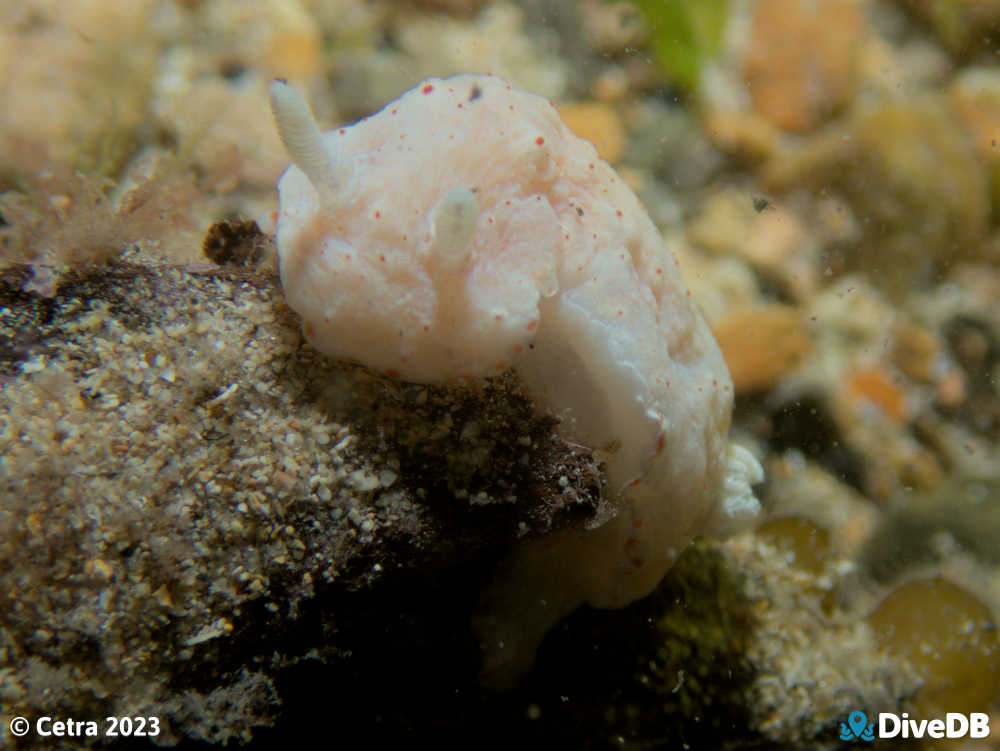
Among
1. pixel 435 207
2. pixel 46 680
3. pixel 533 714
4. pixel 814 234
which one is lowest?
pixel 533 714

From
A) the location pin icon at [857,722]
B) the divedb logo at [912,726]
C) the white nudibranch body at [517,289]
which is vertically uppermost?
the white nudibranch body at [517,289]

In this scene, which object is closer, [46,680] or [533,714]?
[46,680]

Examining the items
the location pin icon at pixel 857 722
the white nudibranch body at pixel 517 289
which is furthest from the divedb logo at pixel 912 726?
the white nudibranch body at pixel 517 289

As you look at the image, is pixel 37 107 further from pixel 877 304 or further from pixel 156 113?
pixel 877 304

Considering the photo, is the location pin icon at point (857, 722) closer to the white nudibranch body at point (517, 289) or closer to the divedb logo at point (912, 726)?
the divedb logo at point (912, 726)

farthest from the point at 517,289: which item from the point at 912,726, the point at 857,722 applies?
the point at 912,726

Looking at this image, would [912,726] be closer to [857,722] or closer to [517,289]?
[857,722]

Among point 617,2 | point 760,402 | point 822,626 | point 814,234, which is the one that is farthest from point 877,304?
point 617,2
